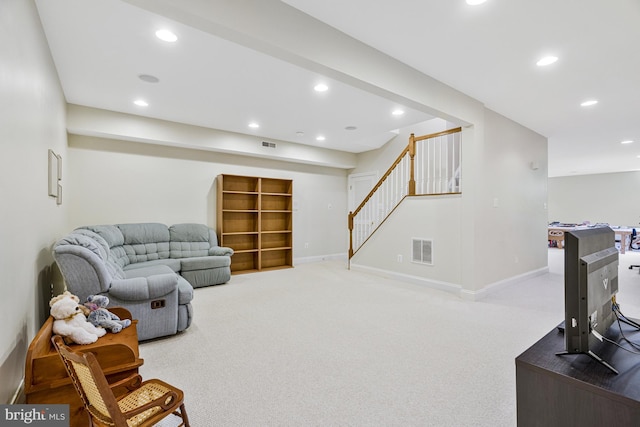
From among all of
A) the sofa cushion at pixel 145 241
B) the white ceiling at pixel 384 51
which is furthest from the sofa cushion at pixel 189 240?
the white ceiling at pixel 384 51

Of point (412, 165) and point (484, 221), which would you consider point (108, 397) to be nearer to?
point (484, 221)

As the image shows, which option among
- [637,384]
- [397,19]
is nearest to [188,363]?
[637,384]

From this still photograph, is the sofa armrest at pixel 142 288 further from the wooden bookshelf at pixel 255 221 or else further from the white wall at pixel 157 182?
the wooden bookshelf at pixel 255 221

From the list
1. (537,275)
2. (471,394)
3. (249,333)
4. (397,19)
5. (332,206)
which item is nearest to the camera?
(471,394)

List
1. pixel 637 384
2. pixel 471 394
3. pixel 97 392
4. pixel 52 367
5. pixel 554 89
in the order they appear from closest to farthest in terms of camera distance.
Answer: pixel 637 384 → pixel 97 392 → pixel 52 367 → pixel 471 394 → pixel 554 89

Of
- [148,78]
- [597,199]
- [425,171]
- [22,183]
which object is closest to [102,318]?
[22,183]

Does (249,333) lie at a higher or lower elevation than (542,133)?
lower

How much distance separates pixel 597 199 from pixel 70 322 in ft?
48.8

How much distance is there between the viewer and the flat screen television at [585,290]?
0.99 m

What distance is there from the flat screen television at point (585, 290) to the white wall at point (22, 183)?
2.58 metres

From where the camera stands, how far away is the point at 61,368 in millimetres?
1606

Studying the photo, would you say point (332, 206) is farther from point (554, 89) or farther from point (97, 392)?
point (97, 392)

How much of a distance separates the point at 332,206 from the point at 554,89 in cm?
507

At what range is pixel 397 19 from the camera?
7.68 ft
